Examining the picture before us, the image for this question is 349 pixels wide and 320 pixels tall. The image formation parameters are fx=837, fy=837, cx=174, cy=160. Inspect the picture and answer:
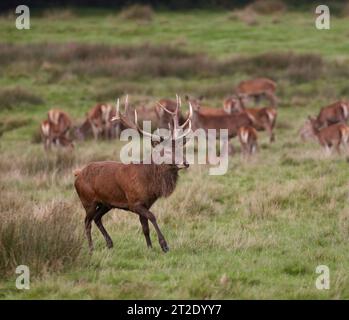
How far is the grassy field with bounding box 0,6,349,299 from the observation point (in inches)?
290

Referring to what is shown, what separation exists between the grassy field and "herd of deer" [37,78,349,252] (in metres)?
0.36

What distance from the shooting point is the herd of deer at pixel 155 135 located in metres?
8.60

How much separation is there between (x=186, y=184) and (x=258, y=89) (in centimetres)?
1092

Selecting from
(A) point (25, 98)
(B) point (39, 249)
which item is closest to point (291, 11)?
(A) point (25, 98)

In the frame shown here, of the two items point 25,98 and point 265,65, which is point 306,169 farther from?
point 265,65

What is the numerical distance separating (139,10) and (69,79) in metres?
12.0

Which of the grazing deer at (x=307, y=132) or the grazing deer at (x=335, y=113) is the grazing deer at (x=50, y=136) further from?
the grazing deer at (x=335, y=113)

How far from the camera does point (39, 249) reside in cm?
764

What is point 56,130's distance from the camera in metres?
18.2

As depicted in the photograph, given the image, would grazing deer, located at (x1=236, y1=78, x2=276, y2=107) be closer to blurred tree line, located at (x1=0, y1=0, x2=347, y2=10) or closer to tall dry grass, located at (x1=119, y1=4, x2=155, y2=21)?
tall dry grass, located at (x1=119, y1=4, x2=155, y2=21)

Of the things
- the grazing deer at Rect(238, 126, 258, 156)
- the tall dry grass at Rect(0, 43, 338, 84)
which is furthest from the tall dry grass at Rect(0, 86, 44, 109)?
the grazing deer at Rect(238, 126, 258, 156)
